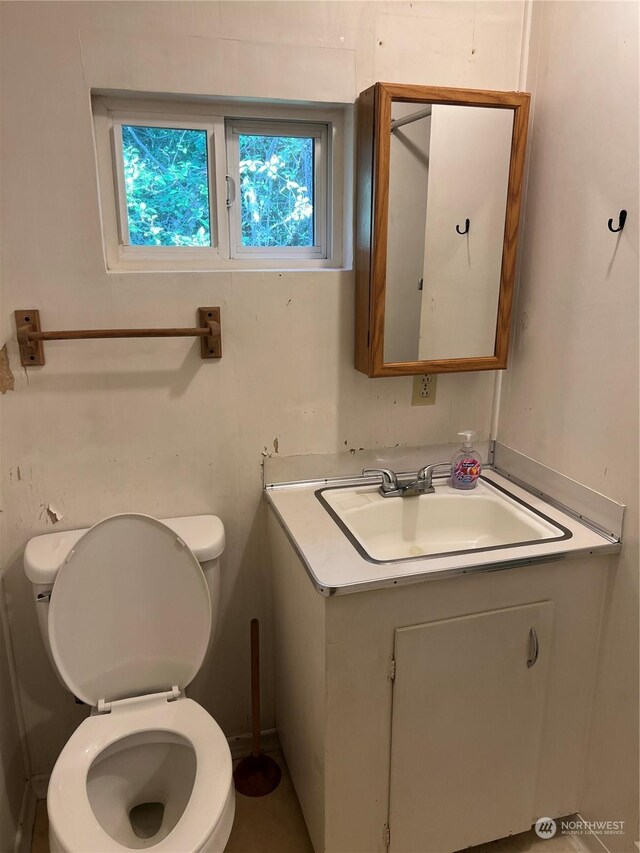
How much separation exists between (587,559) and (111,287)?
49.9 inches

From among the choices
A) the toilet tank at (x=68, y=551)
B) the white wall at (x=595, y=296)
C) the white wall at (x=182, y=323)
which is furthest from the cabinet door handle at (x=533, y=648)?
the toilet tank at (x=68, y=551)

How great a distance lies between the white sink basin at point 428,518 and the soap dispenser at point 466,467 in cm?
2

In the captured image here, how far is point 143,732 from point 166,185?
1.30m

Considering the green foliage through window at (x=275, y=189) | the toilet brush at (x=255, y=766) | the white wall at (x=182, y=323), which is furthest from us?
the toilet brush at (x=255, y=766)

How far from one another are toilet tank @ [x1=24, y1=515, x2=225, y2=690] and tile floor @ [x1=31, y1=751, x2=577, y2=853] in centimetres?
50

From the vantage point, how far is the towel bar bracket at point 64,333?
142cm

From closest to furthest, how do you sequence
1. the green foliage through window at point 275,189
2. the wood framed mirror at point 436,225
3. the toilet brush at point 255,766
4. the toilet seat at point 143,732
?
the toilet seat at point 143,732
the wood framed mirror at point 436,225
the green foliage through window at point 275,189
the toilet brush at point 255,766

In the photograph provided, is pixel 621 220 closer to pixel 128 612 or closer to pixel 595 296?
pixel 595 296

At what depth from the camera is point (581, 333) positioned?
1473 mm

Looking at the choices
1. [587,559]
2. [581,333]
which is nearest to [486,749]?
[587,559]

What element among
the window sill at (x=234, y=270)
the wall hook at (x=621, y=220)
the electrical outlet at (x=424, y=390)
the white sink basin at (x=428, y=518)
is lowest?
the white sink basin at (x=428, y=518)

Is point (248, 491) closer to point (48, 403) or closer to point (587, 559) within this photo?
point (48, 403)

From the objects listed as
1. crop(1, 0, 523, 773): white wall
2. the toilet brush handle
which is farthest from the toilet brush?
crop(1, 0, 523, 773): white wall

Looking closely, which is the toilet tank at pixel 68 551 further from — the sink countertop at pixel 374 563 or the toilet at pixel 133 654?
the sink countertop at pixel 374 563
